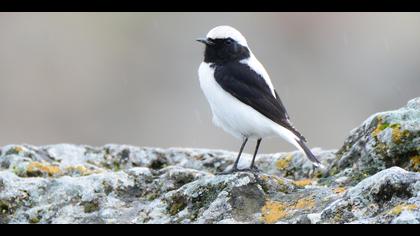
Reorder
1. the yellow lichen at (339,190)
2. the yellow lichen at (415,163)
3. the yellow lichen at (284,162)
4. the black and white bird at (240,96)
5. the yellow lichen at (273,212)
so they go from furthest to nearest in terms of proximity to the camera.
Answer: the black and white bird at (240,96) → the yellow lichen at (284,162) → the yellow lichen at (415,163) → the yellow lichen at (339,190) → the yellow lichen at (273,212)

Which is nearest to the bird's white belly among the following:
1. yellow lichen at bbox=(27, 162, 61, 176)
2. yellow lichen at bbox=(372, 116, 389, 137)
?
yellow lichen at bbox=(372, 116, 389, 137)

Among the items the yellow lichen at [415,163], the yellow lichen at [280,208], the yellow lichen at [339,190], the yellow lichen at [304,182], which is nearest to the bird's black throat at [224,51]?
the yellow lichen at [304,182]

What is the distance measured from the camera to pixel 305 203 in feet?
20.4

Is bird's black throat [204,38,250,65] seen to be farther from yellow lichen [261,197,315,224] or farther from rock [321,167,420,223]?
rock [321,167,420,223]

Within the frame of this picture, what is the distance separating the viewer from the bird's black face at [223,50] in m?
9.36

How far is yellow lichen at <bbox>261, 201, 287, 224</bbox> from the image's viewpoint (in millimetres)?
6008

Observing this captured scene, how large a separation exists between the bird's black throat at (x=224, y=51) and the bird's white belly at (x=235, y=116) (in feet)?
1.19

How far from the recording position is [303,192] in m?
6.54

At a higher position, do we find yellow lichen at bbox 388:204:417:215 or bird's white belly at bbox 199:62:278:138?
bird's white belly at bbox 199:62:278:138

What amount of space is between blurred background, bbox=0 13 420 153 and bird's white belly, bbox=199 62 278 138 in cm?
770

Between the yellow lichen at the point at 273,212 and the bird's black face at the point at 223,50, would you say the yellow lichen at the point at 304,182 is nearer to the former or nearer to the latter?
the yellow lichen at the point at 273,212

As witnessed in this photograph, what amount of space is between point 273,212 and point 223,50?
357 centimetres

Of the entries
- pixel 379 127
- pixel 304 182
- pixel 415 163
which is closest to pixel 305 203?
pixel 415 163
